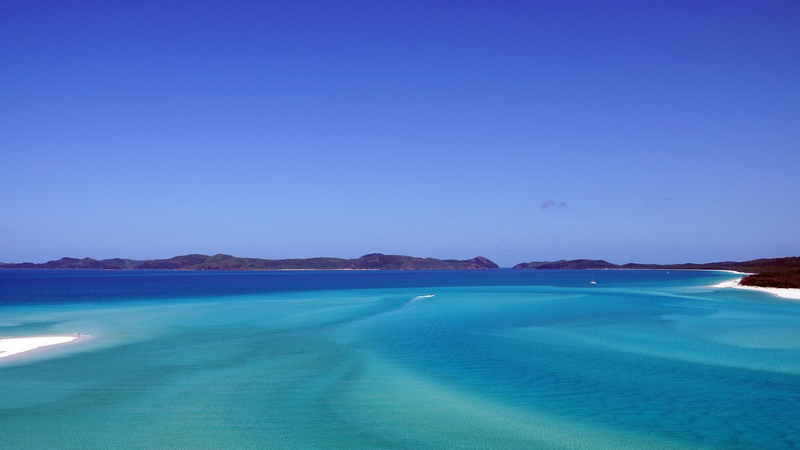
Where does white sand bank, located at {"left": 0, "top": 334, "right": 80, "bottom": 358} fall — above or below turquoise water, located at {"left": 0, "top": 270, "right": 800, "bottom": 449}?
above

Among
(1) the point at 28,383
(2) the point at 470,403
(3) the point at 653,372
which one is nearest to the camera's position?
(2) the point at 470,403

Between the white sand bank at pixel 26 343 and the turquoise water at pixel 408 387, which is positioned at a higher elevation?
the white sand bank at pixel 26 343

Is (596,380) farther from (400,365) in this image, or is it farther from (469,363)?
(400,365)

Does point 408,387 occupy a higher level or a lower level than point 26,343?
lower

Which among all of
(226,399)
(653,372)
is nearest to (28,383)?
(226,399)

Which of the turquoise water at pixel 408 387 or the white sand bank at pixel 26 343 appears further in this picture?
the white sand bank at pixel 26 343

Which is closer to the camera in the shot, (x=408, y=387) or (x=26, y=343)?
(x=408, y=387)

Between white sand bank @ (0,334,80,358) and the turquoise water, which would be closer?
the turquoise water

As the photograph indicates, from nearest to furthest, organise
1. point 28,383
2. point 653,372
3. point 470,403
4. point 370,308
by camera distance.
Result: point 470,403, point 28,383, point 653,372, point 370,308
